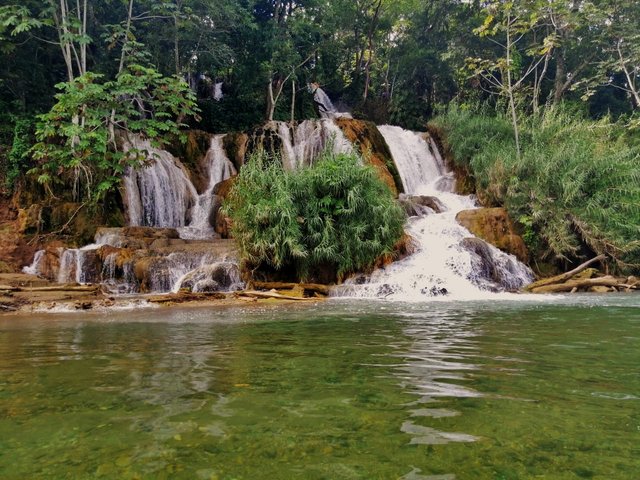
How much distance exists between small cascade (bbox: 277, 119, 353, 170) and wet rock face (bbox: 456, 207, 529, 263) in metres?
6.81

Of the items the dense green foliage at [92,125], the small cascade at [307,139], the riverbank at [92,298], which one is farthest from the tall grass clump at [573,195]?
the dense green foliage at [92,125]

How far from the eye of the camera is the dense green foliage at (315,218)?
34.4 ft

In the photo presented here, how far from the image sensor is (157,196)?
1669 centimetres

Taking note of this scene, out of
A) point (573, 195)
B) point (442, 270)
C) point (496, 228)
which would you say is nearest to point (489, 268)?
point (442, 270)

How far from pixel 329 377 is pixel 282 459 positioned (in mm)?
1238

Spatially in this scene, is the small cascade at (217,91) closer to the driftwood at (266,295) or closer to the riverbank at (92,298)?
the riverbank at (92,298)

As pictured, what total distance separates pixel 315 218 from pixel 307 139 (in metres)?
9.39

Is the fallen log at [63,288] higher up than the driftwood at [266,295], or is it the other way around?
the fallen log at [63,288]

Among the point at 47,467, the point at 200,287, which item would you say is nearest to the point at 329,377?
the point at 47,467

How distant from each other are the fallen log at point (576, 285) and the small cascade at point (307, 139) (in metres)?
10.2

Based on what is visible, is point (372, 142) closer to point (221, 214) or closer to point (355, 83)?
point (221, 214)

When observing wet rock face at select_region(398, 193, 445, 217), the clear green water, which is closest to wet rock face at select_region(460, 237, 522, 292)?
wet rock face at select_region(398, 193, 445, 217)

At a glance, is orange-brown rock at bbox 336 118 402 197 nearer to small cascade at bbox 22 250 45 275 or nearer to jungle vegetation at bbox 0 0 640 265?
jungle vegetation at bbox 0 0 640 265

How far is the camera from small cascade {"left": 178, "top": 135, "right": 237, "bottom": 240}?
1539cm
